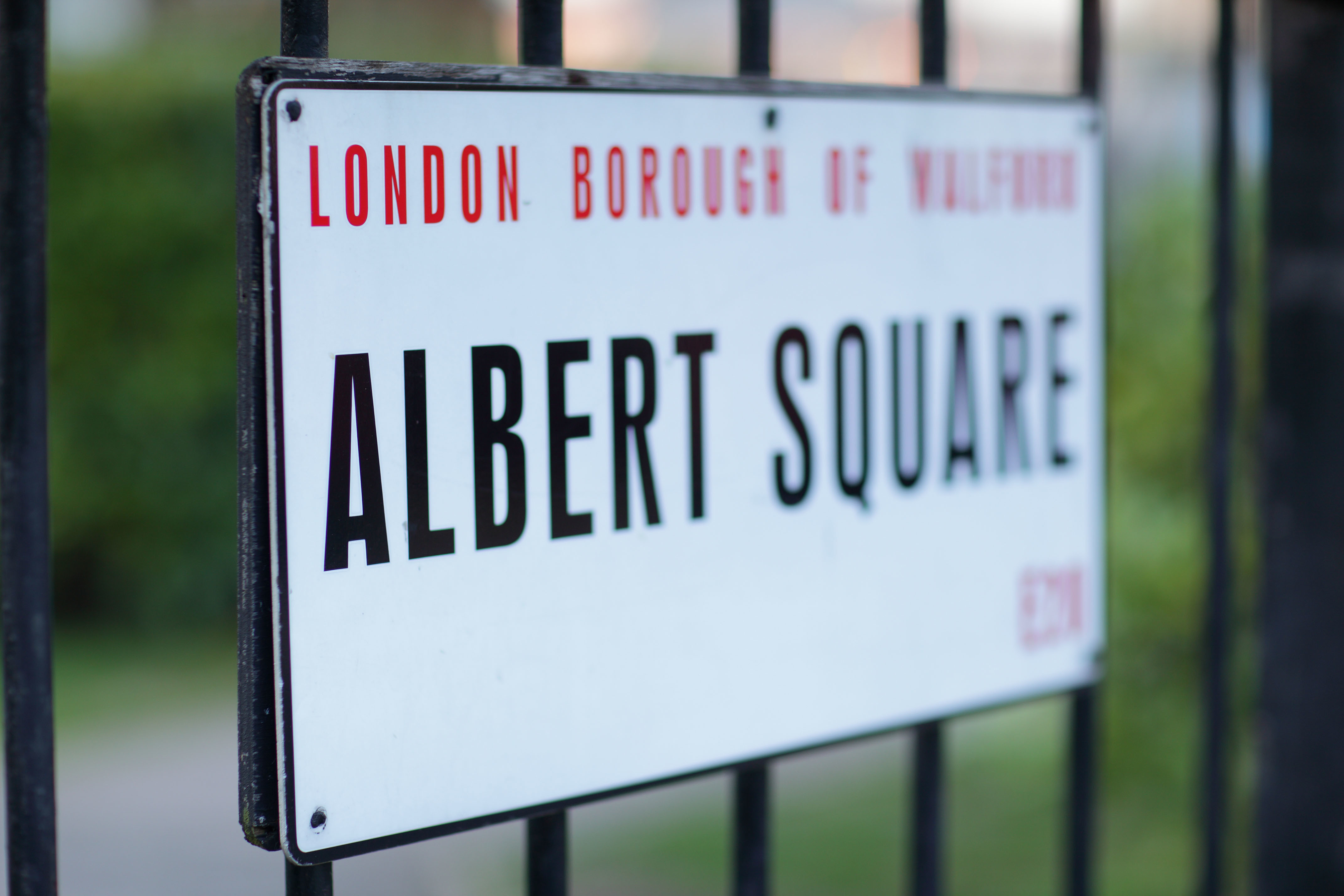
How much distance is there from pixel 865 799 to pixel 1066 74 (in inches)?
232

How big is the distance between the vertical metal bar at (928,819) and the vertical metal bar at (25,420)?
86 centimetres

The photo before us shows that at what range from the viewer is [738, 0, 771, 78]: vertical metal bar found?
4.20 feet

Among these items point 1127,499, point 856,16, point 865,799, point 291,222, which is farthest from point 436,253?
point 856,16

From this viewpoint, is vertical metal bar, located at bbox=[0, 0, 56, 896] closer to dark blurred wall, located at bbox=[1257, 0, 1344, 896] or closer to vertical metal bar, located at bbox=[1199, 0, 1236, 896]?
vertical metal bar, located at bbox=[1199, 0, 1236, 896]

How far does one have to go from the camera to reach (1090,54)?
155 centimetres

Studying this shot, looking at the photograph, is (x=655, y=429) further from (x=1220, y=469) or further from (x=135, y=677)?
(x=135, y=677)

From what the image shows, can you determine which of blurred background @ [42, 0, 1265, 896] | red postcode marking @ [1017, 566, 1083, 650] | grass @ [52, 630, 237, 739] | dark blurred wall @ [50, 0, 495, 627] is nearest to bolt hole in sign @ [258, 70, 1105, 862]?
red postcode marking @ [1017, 566, 1083, 650]

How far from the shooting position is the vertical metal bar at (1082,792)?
158 centimetres

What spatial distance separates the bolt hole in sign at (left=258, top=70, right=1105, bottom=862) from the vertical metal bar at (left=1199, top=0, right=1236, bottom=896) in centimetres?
25

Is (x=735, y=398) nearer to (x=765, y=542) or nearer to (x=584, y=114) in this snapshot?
(x=765, y=542)

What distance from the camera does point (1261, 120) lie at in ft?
5.82

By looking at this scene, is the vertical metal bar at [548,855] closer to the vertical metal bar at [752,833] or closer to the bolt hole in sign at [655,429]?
the bolt hole in sign at [655,429]

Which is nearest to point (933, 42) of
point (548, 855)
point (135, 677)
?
point (548, 855)

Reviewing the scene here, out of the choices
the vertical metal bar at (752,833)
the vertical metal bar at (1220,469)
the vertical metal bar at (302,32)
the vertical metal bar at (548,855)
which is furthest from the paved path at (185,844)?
the vertical metal bar at (302,32)
